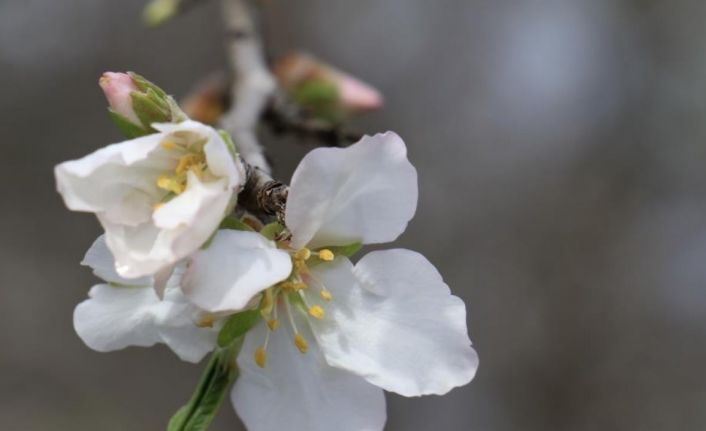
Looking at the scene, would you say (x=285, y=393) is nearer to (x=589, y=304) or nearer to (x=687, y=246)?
(x=589, y=304)

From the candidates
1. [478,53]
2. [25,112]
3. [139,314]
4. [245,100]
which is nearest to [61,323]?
[25,112]

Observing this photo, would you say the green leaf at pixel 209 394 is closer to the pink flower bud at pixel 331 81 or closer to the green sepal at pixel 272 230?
the green sepal at pixel 272 230

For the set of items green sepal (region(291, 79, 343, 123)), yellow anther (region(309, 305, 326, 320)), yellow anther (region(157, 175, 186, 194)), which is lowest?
green sepal (region(291, 79, 343, 123))

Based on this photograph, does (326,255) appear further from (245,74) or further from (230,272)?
(245,74)

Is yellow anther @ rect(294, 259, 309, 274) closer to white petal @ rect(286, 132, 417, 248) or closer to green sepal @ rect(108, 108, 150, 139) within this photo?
white petal @ rect(286, 132, 417, 248)

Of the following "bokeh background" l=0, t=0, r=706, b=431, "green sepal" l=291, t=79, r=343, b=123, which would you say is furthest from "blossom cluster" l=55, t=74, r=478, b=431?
"bokeh background" l=0, t=0, r=706, b=431
